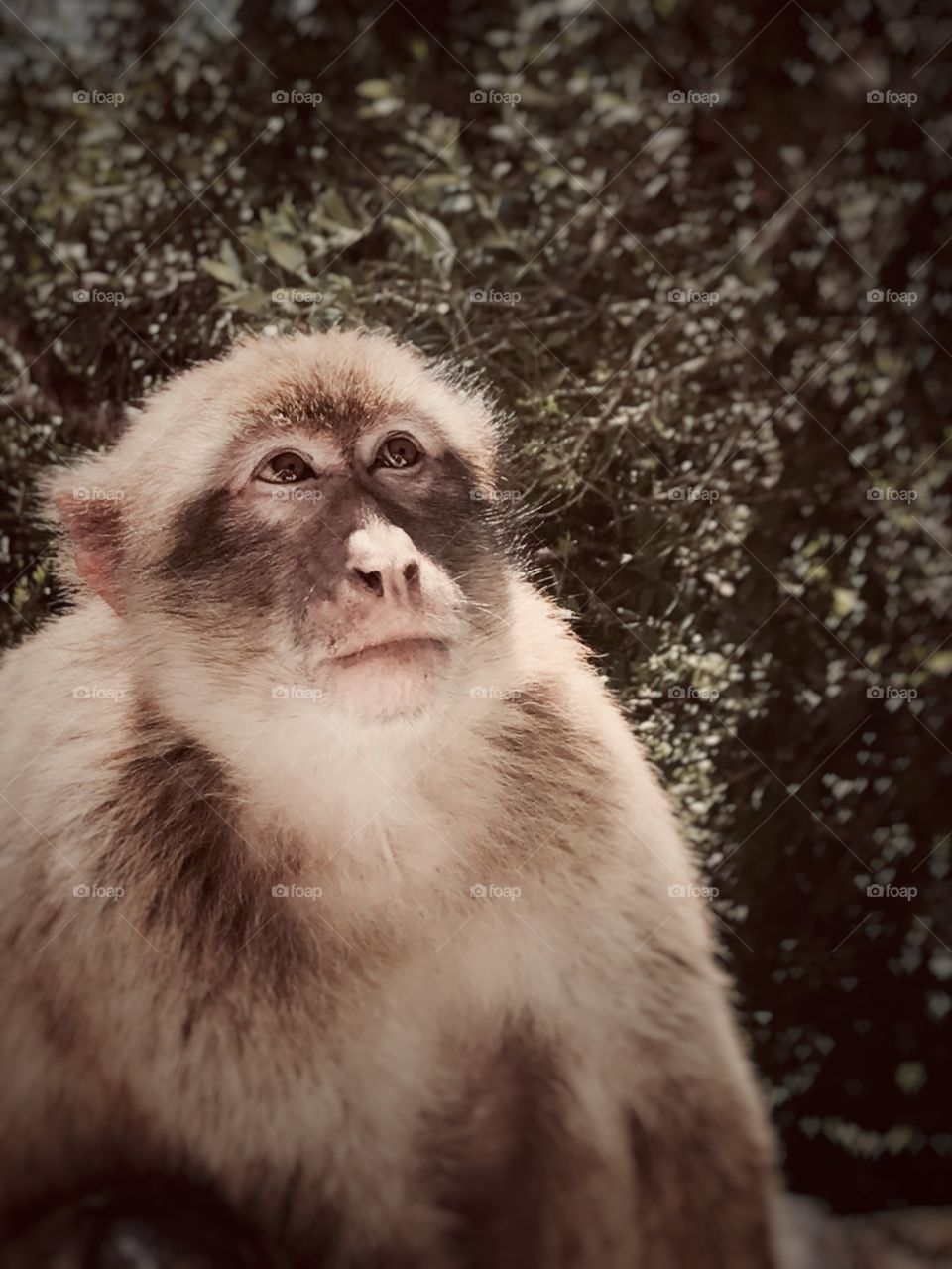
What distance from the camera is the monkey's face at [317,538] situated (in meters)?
1.81

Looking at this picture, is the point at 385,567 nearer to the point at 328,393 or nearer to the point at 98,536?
the point at 328,393

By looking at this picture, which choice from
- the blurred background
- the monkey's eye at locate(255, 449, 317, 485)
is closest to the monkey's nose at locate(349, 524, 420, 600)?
the monkey's eye at locate(255, 449, 317, 485)

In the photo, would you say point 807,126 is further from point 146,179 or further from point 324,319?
point 146,179

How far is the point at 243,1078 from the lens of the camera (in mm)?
1841

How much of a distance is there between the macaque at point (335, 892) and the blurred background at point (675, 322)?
17 cm

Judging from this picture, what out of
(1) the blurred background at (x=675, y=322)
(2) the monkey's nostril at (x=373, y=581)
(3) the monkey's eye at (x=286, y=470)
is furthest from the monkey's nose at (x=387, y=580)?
(1) the blurred background at (x=675, y=322)

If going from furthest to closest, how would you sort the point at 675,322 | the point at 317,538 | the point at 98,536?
the point at 675,322 → the point at 98,536 → the point at 317,538

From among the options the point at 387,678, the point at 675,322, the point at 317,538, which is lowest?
the point at 387,678

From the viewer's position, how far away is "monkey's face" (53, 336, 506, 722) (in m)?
1.81

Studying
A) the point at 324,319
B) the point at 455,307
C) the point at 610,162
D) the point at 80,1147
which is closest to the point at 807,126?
the point at 610,162

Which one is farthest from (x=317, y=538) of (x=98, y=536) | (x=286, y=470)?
(x=98, y=536)

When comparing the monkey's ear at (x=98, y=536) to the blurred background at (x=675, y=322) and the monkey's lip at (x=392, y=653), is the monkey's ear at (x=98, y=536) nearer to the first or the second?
the blurred background at (x=675, y=322)

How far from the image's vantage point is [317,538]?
1.87 m

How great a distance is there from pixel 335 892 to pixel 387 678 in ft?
1.32
